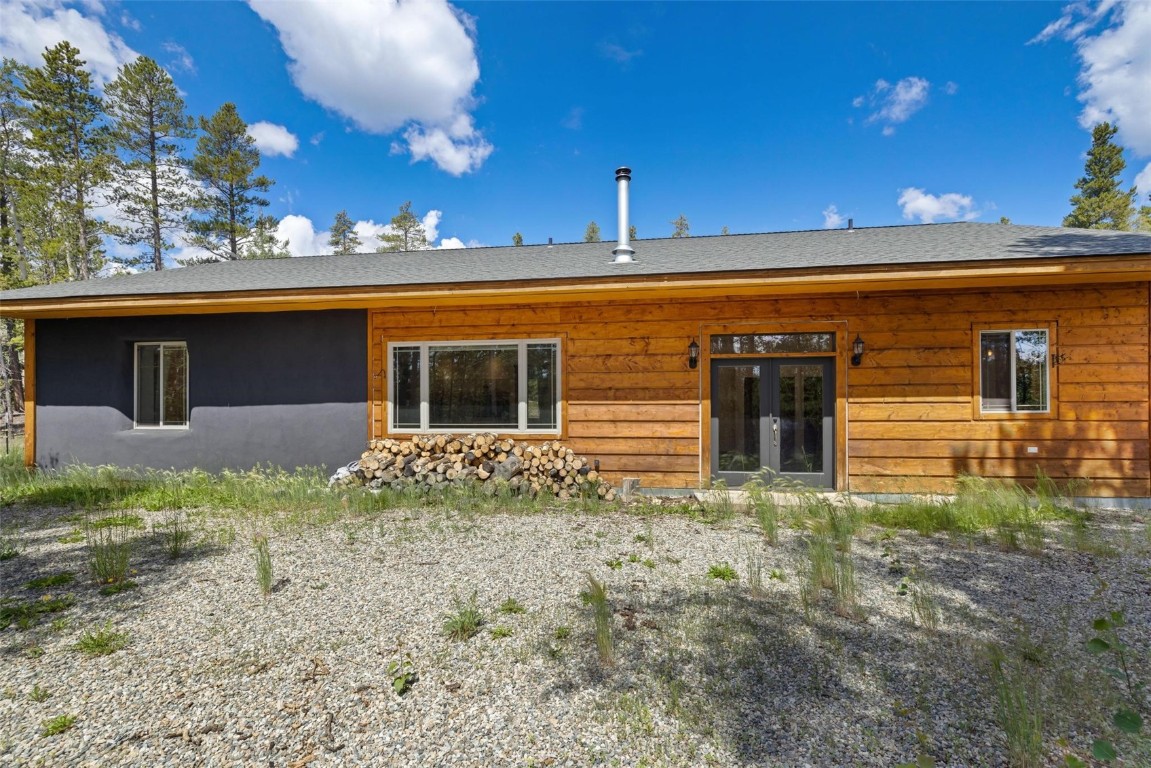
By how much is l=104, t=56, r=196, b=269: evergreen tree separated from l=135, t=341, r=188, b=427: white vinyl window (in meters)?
14.4

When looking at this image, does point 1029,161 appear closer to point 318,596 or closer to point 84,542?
point 318,596

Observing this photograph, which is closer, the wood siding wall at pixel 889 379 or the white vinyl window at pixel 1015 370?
the wood siding wall at pixel 889 379

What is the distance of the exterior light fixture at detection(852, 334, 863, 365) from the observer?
545 cm

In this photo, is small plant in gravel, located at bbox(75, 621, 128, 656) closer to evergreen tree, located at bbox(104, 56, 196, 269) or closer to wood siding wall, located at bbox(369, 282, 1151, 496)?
wood siding wall, located at bbox(369, 282, 1151, 496)

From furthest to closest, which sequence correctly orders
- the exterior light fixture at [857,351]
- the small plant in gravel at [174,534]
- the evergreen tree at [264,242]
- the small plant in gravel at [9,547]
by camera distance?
the evergreen tree at [264,242], the exterior light fixture at [857,351], the small plant in gravel at [174,534], the small plant in gravel at [9,547]

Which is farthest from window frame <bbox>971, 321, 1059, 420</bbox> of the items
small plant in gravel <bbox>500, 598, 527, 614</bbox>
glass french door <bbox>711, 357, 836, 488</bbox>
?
small plant in gravel <bbox>500, 598, 527, 614</bbox>

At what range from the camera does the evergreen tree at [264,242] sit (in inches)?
824

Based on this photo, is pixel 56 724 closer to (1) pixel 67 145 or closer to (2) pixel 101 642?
(2) pixel 101 642

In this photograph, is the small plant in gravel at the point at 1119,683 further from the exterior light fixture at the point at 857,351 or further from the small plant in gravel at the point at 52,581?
the small plant in gravel at the point at 52,581

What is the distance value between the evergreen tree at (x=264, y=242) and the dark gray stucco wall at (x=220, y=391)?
15690 mm

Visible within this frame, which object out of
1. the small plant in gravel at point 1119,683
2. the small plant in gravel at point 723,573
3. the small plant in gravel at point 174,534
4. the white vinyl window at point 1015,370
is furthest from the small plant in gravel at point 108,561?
the white vinyl window at point 1015,370

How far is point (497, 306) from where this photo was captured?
609cm

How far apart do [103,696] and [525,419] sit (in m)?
4.40

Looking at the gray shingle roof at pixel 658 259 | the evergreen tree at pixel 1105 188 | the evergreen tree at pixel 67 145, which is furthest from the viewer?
the evergreen tree at pixel 1105 188
